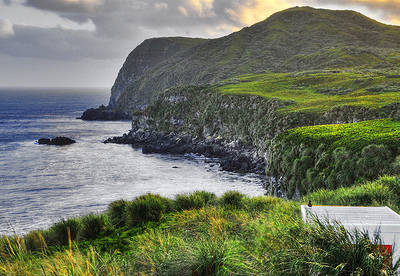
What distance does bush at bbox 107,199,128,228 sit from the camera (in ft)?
33.4

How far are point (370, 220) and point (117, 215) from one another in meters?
8.54

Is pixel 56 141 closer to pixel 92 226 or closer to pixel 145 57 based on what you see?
pixel 92 226

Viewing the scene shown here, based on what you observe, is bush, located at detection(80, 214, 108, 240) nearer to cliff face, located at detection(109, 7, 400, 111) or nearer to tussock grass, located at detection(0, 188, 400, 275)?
tussock grass, located at detection(0, 188, 400, 275)

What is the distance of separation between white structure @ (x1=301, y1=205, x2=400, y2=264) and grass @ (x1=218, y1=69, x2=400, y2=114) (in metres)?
27.5

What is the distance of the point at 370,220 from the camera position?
505cm

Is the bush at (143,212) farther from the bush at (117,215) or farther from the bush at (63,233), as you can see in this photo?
the bush at (63,233)

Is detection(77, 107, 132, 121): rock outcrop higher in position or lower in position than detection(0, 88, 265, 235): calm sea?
higher

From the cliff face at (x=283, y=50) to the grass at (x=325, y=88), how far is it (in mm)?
24415

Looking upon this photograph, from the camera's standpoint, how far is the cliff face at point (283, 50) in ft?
279

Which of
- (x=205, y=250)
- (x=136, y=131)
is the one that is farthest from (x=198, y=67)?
(x=205, y=250)

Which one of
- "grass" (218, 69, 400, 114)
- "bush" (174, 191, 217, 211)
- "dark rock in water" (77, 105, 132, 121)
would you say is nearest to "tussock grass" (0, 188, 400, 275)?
"bush" (174, 191, 217, 211)

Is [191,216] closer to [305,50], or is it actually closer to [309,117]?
[309,117]

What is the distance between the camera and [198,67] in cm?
11281

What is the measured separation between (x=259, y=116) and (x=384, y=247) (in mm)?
42413
